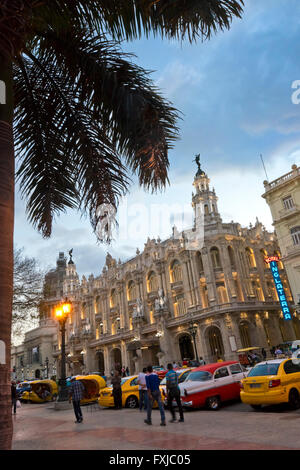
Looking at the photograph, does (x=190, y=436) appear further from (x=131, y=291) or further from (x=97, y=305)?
(x=97, y=305)

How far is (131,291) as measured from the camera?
54.4m

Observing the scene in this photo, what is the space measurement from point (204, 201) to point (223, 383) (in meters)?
34.9

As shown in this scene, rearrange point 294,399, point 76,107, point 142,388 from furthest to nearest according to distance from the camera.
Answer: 1. point 142,388
2. point 294,399
3. point 76,107

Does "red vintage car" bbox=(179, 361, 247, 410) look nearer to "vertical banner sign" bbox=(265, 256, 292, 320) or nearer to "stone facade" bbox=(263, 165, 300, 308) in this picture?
"stone facade" bbox=(263, 165, 300, 308)

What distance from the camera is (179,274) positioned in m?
45.9

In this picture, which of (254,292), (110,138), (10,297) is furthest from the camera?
(254,292)

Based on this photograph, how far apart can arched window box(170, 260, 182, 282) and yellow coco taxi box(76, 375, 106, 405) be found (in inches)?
1059

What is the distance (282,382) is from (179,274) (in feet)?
117

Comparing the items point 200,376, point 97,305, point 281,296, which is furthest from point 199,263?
point 200,376

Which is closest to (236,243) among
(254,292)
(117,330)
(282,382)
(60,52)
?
(254,292)

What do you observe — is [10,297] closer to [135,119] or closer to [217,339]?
[135,119]

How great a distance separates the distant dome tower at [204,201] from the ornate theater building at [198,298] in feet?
0.42

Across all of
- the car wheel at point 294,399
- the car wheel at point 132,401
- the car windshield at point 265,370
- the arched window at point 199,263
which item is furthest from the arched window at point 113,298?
the car wheel at point 294,399

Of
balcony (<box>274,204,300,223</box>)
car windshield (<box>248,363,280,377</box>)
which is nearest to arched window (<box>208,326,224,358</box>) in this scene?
balcony (<box>274,204,300,223</box>)
